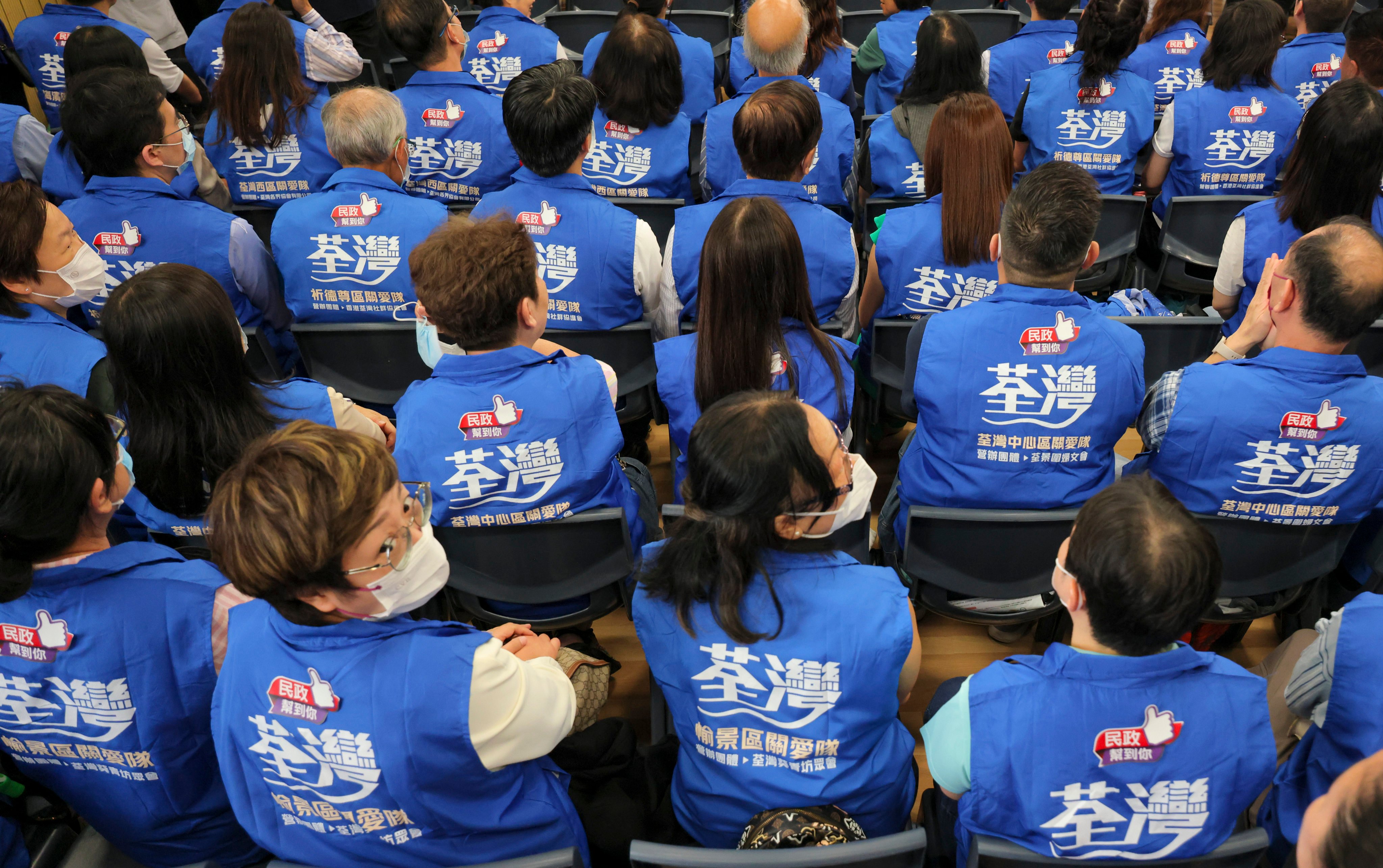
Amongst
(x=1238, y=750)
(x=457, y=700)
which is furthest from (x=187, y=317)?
(x=1238, y=750)

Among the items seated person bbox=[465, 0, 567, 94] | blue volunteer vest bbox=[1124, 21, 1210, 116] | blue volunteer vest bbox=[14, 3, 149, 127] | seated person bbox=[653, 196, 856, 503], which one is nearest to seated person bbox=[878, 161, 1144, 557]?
seated person bbox=[653, 196, 856, 503]

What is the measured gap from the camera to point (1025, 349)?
205 centimetres

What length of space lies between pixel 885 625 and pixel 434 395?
1.09 metres

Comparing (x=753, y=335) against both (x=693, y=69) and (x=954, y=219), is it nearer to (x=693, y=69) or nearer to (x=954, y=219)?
(x=954, y=219)

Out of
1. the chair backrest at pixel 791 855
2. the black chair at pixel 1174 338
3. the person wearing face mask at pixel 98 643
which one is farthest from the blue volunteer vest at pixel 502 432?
the black chair at pixel 1174 338

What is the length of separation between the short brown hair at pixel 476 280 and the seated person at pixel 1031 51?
112 inches

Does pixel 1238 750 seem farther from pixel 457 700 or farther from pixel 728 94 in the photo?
pixel 728 94

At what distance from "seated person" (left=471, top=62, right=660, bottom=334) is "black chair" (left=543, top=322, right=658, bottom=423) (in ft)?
0.46

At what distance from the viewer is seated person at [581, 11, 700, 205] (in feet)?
11.2

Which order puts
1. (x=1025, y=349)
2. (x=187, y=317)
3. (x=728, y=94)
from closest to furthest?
(x=187, y=317)
(x=1025, y=349)
(x=728, y=94)

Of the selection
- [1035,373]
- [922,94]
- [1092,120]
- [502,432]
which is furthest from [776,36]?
[502,432]

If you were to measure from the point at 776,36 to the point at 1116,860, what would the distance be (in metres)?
3.18

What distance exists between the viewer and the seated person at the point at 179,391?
191 cm

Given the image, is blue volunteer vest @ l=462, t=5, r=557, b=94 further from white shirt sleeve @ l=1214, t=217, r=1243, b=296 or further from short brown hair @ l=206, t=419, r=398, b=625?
short brown hair @ l=206, t=419, r=398, b=625
